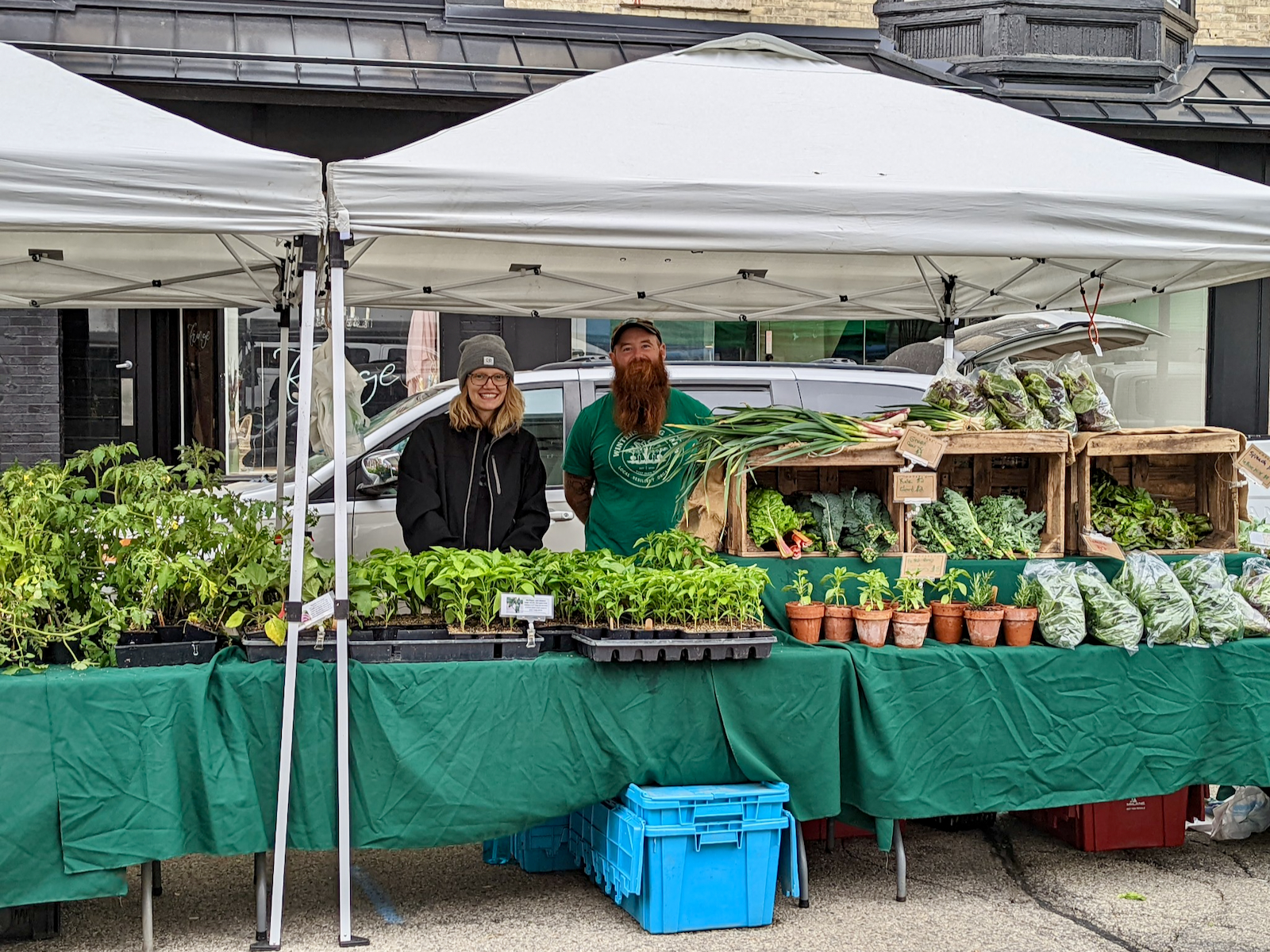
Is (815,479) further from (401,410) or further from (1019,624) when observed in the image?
(401,410)

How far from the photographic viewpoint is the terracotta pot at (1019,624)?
5.05 meters

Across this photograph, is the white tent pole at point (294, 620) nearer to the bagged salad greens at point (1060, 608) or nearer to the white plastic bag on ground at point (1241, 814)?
the bagged salad greens at point (1060, 608)

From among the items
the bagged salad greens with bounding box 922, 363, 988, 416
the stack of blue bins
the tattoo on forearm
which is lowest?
the stack of blue bins

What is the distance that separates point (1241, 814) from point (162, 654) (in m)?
4.47

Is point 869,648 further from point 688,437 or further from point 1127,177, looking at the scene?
point 1127,177

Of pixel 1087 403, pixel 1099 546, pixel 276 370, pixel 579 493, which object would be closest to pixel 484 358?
pixel 579 493

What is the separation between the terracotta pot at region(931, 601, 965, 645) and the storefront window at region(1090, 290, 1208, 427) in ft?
25.3

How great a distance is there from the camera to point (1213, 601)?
205 inches

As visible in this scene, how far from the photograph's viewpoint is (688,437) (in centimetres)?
541

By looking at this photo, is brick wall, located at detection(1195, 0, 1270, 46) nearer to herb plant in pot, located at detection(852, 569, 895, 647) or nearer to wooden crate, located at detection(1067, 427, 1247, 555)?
wooden crate, located at detection(1067, 427, 1247, 555)

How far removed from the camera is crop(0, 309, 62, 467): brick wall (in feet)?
33.4

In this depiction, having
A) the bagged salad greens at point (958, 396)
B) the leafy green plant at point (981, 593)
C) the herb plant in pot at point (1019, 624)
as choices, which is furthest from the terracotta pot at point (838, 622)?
the bagged salad greens at point (958, 396)

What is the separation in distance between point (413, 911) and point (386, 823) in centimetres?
52

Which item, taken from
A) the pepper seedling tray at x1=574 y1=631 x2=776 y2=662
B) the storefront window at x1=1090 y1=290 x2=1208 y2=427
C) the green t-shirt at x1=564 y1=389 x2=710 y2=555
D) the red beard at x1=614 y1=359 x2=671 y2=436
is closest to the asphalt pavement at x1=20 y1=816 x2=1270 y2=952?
the pepper seedling tray at x1=574 y1=631 x2=776 y2=662
